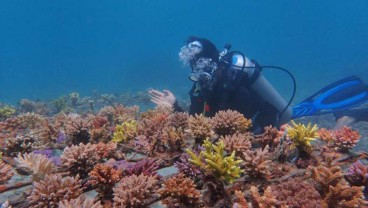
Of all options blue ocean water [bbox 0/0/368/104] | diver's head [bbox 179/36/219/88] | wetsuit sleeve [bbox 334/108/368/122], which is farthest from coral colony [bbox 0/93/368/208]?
blue ocean water [bbox 0/0/368/104]

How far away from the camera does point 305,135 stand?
13.6 ft

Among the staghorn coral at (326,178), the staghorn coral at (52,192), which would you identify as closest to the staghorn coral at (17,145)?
the staghorn coral at (52,192)

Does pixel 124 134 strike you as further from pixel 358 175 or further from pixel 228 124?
pixel 358 175

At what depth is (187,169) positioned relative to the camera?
3.59 meters

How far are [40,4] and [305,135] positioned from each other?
500 ft

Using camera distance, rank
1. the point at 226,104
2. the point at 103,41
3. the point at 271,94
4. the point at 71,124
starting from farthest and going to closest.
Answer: the point at 103,41 < the point at 271,94 < the point at 226,104 < the point at 71,124

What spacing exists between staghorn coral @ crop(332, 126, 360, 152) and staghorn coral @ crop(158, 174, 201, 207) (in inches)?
118

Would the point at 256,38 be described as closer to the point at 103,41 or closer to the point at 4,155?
the point at 103,41

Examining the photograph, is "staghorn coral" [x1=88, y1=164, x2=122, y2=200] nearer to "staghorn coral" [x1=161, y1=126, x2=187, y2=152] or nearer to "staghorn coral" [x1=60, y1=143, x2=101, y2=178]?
"staghorn coral" [x1=60, y1=143, x2=101, y2=178]

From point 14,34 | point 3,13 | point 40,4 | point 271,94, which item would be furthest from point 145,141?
point 14,34

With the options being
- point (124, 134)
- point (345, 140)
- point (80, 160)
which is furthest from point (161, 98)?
point (345, 140)

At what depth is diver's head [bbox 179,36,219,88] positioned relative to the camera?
24.5 ft

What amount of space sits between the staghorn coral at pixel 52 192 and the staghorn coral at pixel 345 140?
4.26 metres

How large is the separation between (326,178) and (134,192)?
2363 millimetres
